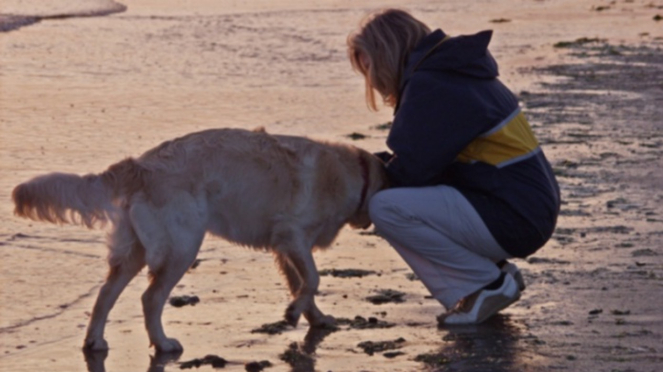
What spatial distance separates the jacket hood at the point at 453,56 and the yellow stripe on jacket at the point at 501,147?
249 mm

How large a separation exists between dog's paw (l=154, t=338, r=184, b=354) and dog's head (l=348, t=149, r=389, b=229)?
1.16 metres

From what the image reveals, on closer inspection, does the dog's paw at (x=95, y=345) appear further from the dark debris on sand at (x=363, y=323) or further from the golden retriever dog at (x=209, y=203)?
the dark debris on sand at (x=363, y=323)

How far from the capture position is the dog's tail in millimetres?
5453

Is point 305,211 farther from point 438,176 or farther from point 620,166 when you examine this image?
point 620,166

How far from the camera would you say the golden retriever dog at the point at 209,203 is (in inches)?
217

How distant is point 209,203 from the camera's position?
5707 millimetres

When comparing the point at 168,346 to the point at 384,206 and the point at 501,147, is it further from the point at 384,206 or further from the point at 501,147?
the point at 501,147

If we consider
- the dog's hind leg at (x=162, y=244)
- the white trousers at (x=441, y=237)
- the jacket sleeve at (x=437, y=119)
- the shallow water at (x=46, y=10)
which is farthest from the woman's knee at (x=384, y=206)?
the shallow water at (x=46, y=10)

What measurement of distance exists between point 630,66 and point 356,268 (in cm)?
937

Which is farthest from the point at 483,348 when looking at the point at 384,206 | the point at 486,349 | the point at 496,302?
the point at 384,206

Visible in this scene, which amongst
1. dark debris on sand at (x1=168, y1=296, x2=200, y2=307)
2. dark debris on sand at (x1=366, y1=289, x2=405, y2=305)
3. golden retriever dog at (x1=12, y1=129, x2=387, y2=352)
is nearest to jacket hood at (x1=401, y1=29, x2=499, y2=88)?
golden retriever dog at (x1=12, y1=129, x2=387, y2=352)

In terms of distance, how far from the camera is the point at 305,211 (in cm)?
591

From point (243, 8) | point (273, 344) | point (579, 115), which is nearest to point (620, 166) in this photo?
point (579, 115)

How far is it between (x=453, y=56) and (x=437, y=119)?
0.28m
